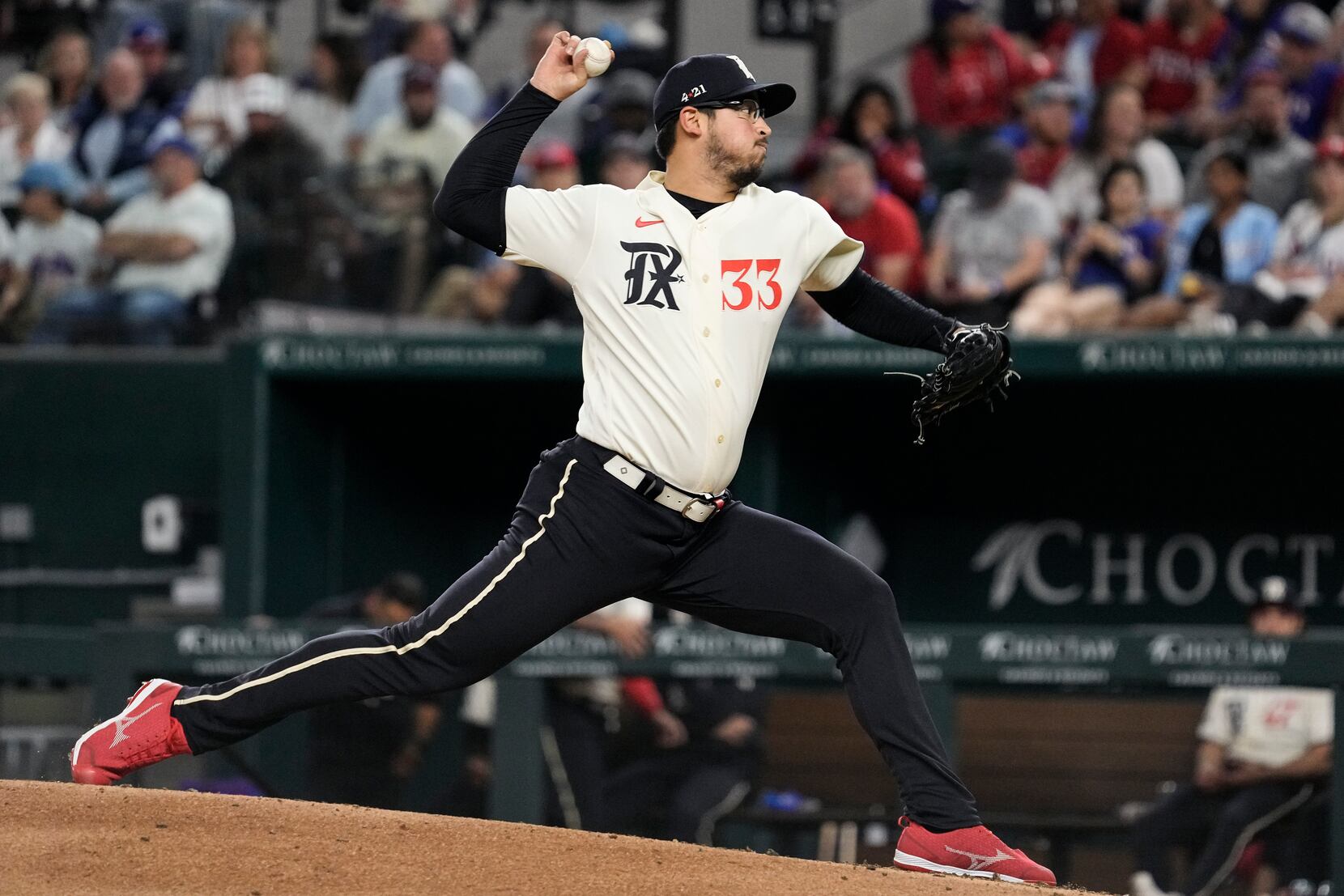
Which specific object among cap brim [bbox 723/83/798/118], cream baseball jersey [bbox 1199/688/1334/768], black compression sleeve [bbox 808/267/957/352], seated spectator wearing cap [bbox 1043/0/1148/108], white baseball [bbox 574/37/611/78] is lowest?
cream baseball jersey [bbox 1199/688/1334/768]

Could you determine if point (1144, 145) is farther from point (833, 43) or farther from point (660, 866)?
point (660, 866)

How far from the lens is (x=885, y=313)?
4.40 meters

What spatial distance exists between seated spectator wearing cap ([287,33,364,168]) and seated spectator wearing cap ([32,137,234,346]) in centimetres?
58

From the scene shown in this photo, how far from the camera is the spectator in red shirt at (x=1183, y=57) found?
1006 centimetres

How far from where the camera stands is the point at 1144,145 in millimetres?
9148

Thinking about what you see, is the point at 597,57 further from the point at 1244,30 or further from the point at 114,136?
the point at 114,136

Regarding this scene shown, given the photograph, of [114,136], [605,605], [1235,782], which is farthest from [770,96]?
[114,136]

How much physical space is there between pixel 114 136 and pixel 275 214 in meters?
2.11

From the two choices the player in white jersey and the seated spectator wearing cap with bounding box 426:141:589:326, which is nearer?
the player in white jersey

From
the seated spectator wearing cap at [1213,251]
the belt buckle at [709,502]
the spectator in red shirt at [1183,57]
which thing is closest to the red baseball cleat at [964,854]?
the belt buckle at [709,502]

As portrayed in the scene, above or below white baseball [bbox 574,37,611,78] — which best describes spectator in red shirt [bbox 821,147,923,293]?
below

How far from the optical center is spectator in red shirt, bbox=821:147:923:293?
8750mm

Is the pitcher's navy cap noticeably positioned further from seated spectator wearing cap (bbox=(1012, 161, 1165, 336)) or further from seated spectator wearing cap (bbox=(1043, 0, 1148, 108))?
seated spectator wearing cap (bbox=(1043, 0, 1148, 108))

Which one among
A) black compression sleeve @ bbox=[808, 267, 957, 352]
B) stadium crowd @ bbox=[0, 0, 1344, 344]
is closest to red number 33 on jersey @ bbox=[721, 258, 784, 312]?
black compression sleeve @ bbox=[808, 267, 957, 352]
